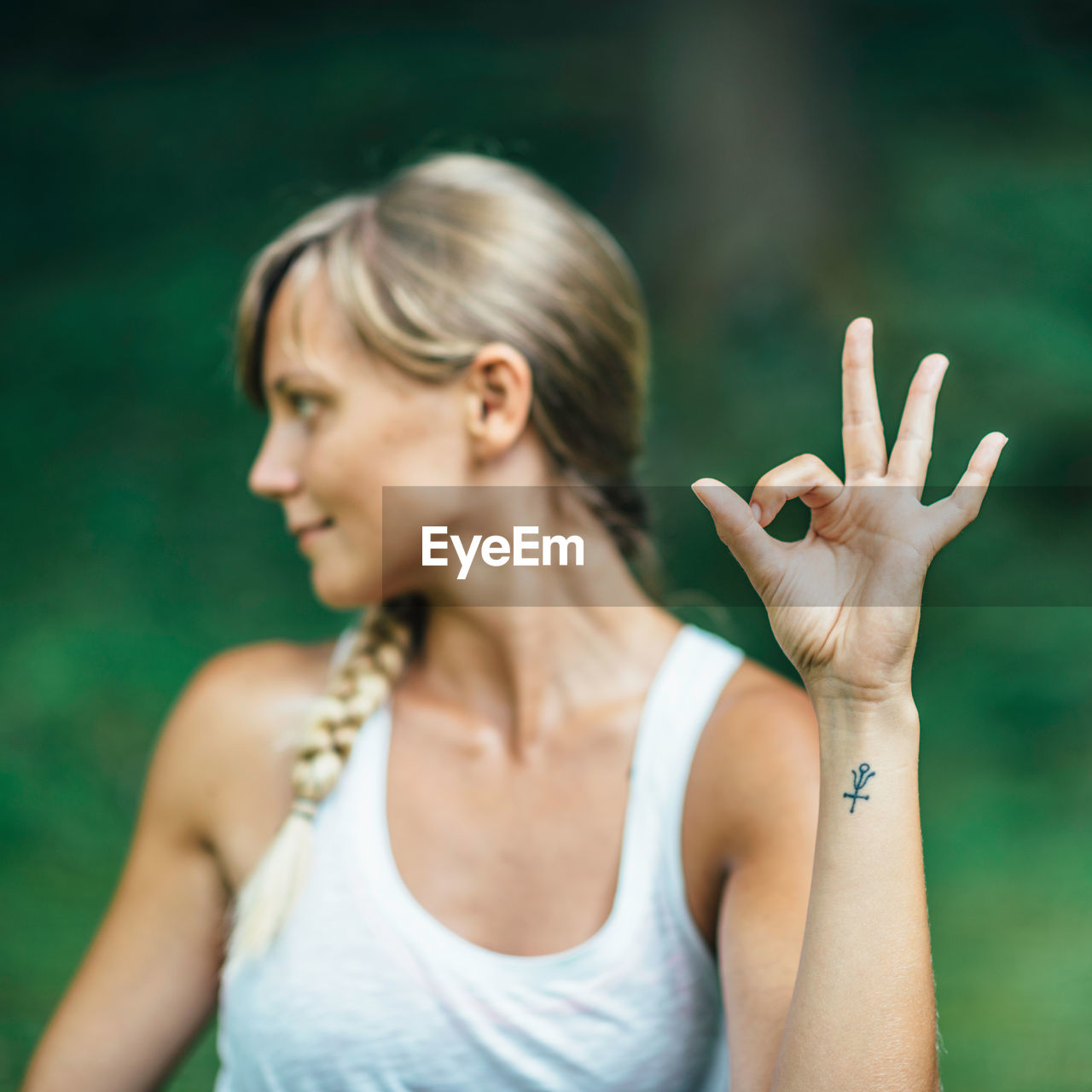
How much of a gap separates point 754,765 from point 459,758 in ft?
1.04

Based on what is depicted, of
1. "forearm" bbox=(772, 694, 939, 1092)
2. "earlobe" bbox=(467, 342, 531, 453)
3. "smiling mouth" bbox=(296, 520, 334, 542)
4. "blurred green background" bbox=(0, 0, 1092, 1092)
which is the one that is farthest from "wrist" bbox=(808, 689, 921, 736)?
"blurred green background" bbox=(0, 0, 1092, 1092)

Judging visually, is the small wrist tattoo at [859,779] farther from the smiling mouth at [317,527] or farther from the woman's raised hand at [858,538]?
the smiling mouth at [317,527]

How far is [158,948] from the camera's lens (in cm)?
107

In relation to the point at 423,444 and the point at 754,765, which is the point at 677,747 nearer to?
the point at 754,765

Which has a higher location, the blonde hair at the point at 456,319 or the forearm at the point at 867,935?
the blonde hair at the point at 456,319

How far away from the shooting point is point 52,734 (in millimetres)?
2252

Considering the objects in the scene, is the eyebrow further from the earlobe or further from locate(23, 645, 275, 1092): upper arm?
locate(23, 645, 275, 1092): upper arm

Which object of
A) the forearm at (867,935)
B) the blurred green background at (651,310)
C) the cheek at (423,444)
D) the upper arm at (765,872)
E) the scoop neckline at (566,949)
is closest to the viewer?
the forearm at (867,935)

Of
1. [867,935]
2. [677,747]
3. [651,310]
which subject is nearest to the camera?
[867,935]

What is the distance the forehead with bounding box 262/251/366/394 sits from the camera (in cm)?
102

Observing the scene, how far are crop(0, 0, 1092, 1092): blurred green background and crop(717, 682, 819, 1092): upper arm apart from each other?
38.9 inches

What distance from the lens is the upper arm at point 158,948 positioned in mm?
1046

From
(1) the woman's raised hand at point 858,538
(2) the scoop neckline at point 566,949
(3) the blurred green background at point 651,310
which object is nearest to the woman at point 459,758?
(2) the scoop neckline at point 566,949

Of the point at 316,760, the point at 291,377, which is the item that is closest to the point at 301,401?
the point at 291,377
